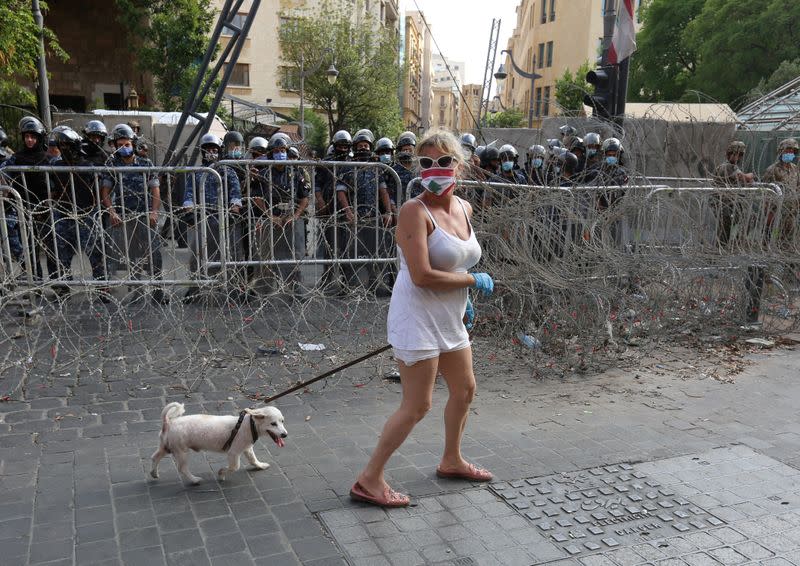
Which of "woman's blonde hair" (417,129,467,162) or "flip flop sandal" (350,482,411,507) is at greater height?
"woman's blonde hair" (417,129,467,162)

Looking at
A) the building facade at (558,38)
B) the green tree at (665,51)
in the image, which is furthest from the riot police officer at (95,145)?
the building facade at (558,38)

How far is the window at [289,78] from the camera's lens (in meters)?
40.0

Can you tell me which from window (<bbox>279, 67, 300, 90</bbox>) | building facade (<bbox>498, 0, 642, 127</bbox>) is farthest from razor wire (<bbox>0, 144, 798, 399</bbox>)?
building facade (<bbox>498, 0, 642, 127</bbox>)

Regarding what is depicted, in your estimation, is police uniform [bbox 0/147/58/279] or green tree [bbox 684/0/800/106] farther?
green tree [bbox 684/0/800/106]

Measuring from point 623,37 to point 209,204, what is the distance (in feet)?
18.8

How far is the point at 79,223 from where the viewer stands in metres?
6.64

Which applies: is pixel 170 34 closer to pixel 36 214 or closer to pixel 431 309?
pixel 36 214

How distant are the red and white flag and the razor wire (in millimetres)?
2469

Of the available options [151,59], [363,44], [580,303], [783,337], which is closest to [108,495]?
[580,303]

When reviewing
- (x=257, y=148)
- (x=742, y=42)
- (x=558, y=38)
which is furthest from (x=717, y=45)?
(x=558, y=38)

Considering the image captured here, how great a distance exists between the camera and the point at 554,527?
3412 millimetres

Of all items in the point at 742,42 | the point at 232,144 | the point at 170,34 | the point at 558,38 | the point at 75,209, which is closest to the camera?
the point at 75,209

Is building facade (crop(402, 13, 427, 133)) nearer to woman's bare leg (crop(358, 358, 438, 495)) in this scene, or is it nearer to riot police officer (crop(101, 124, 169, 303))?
riot police officer (crop(101, 124, 169, 303))

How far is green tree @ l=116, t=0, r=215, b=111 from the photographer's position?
23953 mm
